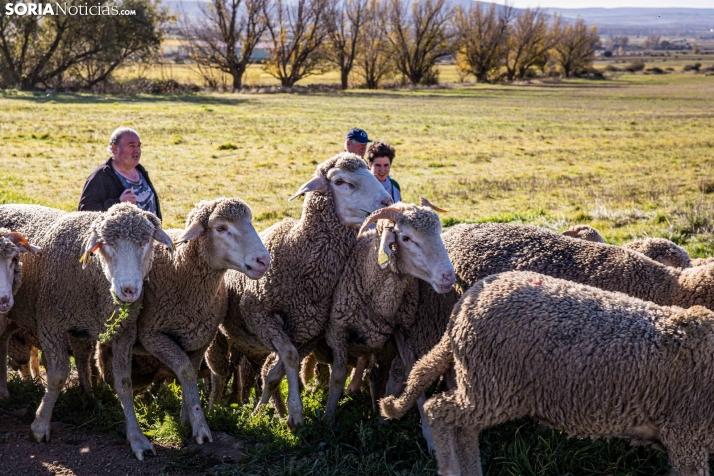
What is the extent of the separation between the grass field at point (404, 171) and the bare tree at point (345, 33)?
22572 millimetres

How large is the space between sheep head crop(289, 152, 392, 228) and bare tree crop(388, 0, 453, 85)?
203 ft

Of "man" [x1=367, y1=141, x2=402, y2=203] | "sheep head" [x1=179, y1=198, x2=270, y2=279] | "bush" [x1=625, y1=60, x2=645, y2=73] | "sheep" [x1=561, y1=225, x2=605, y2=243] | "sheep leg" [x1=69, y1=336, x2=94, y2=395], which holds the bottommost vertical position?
"sheep leg" [x1=69, y1=336, x2=94, y2=395]

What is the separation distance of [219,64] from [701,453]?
54.5m

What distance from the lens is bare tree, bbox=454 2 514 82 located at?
72250 mm

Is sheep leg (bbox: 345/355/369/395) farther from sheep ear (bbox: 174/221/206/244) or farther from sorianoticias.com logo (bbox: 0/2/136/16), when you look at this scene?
sorianoticias.com logo (bbox: 0/2/136/16)

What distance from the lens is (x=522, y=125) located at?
30.4 metres

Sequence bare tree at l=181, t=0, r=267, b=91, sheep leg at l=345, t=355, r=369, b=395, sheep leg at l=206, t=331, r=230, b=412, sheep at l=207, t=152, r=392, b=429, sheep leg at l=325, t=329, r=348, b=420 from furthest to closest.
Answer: bare tree at l=181, t=0, r=267, b=91 → sheep leg at l=206, t=331, r=230, b=412 → sheep leg at l=345, t=355, r=369, b=395 → sheep at l=207, t=152, r=392, b=429 → sheep leg at l=325, t=329, r=348, b=420

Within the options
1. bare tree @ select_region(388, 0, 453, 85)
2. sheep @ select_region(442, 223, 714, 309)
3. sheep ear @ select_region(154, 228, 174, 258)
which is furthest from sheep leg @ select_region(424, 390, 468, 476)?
bare tree @ select_region(388, 0, 453, 85)

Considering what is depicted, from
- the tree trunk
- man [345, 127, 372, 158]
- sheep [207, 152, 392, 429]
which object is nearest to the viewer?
sheep [207, 152, 392, 429]

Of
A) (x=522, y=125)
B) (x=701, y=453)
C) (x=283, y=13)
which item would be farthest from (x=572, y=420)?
(x=283, y=13)

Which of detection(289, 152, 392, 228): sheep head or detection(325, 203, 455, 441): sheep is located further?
detection(289, 152, 392, 228): sheep head

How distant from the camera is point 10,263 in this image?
5.20 meters

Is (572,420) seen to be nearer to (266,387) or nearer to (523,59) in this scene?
(266,387)

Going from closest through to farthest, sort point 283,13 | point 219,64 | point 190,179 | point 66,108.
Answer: point 190,179
point 66,108
point 219,64
point 283,13
